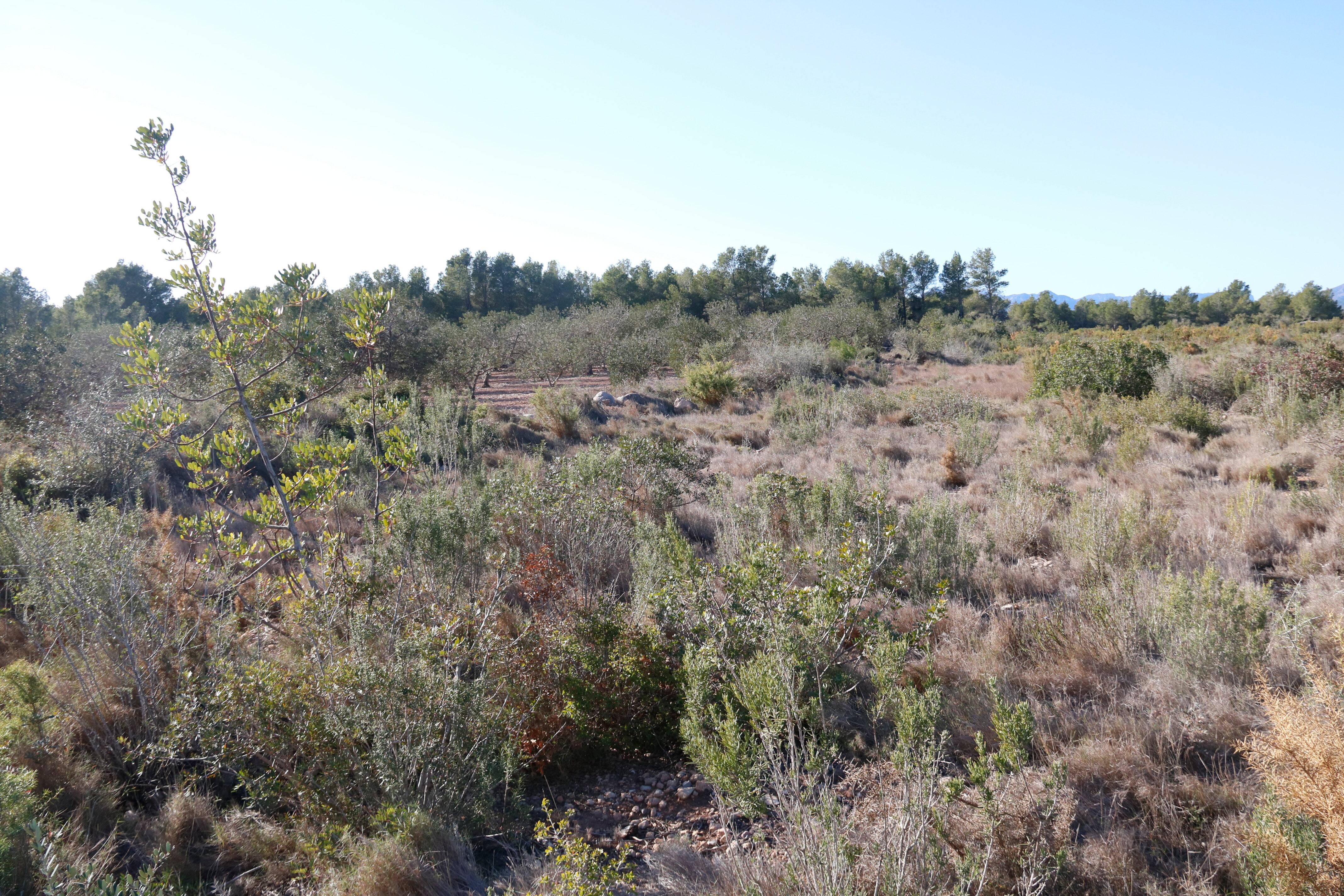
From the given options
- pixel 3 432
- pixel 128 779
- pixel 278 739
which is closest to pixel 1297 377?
pixel 278 739

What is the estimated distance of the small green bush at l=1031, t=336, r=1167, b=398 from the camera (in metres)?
11.2

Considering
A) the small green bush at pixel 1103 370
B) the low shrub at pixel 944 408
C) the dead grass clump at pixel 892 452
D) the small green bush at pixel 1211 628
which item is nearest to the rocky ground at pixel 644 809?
the small green bush at pixel 1211 628

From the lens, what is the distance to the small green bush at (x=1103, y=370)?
1116 centimetres

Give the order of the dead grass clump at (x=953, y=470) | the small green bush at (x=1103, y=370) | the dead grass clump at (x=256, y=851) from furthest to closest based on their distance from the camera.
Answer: the small green bush at (x=1103, y=370), the dead grass clump at (x=953, y=470), the dead grass clump at (x=256, y=851)

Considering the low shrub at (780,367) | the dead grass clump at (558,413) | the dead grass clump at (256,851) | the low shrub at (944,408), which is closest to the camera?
the dead grass clump at (256,851)

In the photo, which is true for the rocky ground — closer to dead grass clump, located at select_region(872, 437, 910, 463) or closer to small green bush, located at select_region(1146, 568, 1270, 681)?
small green bush, located at select_region(1146, 568, 1270, 681)

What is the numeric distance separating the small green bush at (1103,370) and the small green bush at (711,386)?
20.3 feet

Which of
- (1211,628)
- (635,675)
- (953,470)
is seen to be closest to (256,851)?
(635,675)

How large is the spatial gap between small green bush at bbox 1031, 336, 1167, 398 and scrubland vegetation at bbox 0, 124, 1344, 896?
5.21m

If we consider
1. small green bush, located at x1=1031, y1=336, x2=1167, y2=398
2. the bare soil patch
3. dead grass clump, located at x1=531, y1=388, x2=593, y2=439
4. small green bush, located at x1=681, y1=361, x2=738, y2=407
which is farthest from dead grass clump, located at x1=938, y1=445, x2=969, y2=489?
the bare soil patch

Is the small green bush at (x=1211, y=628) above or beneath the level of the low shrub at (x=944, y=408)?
beneath

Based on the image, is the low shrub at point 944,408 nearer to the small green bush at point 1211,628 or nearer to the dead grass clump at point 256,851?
the small green bush at point 1211,628

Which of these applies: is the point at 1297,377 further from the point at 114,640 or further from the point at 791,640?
the point at 114,640

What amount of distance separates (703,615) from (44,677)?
3.31 metres
